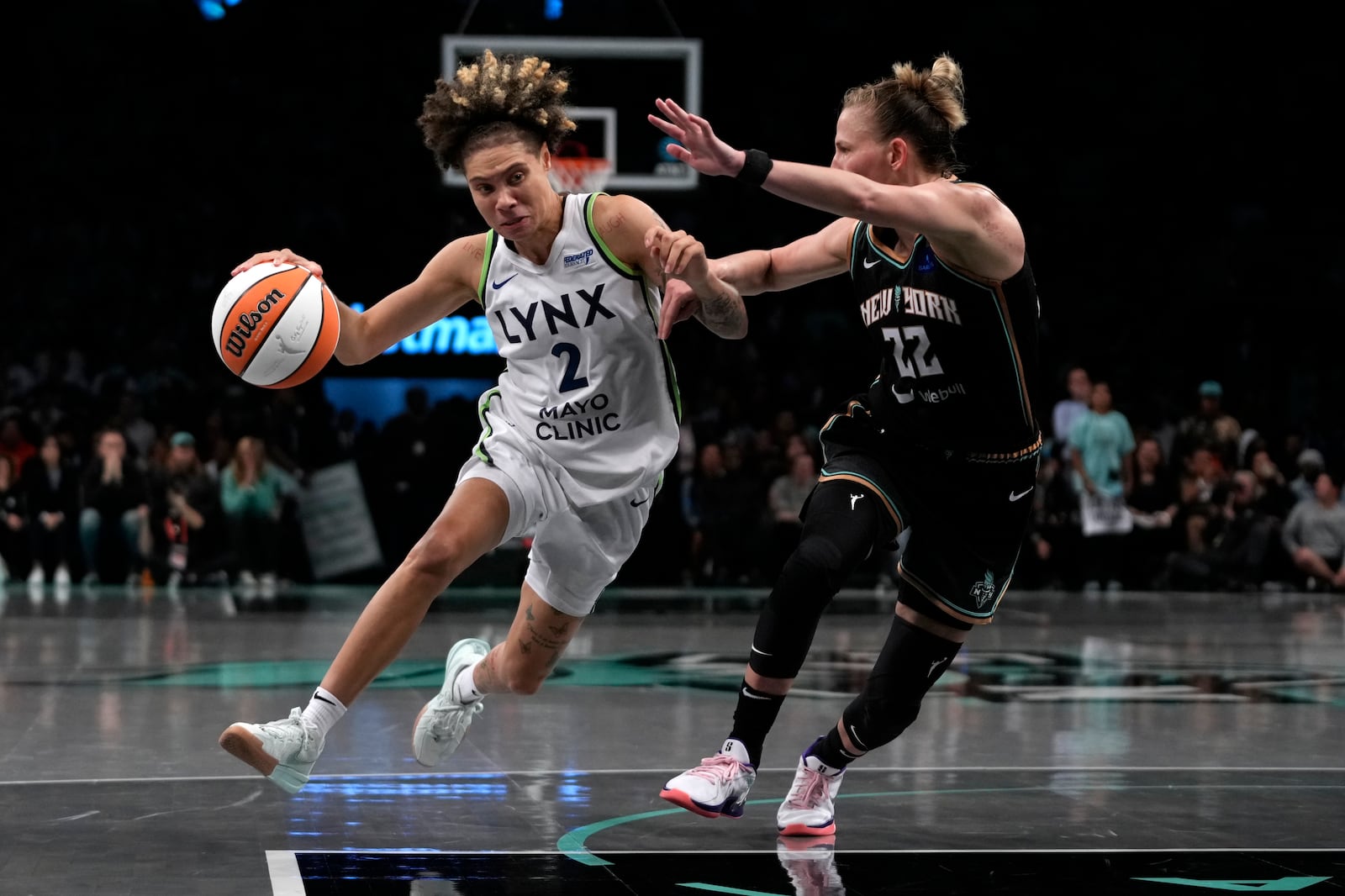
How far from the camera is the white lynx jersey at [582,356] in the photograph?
4.87 m

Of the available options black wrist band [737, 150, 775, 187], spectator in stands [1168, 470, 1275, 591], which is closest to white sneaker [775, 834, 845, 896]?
black wrist band [737, 150, 775, 187]

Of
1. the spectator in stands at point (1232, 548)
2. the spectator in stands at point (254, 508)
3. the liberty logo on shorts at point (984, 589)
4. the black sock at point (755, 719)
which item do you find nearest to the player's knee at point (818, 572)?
the black sock at point (755, 719)

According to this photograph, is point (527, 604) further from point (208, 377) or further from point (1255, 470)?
point (208, 377)

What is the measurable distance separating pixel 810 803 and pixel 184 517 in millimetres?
10265

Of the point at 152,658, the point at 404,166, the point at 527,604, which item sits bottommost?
the point at 152,658

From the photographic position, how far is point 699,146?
3.97 meters

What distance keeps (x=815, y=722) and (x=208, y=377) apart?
1141cm

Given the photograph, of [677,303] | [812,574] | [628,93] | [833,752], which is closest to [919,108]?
[677,303]

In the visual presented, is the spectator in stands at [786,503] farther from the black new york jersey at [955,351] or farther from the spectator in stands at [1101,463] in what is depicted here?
the black new york jersey at [955,351]

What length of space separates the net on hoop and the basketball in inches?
333

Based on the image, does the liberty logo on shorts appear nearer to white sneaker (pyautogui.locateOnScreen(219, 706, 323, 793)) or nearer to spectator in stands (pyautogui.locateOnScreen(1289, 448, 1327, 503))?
white sneaker (pyautogui.locateOnScreen(219, 706, 323, 793))

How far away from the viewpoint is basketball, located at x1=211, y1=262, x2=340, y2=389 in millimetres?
4824

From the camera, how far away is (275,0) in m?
19.8

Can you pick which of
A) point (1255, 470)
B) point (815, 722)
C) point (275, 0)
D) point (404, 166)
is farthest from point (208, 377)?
point (815, 722)
